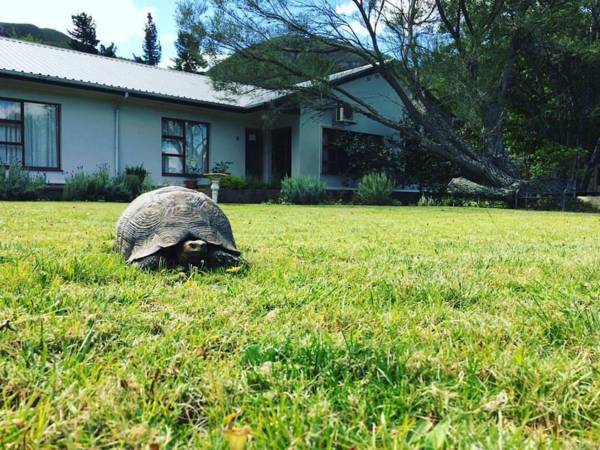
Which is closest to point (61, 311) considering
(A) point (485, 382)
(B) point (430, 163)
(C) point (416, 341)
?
(C) point (416, 341)

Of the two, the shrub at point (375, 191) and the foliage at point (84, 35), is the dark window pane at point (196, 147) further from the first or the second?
the foliage at point (84, 35)

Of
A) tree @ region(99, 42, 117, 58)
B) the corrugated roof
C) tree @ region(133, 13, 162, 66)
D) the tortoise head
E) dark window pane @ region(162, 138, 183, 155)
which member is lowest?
the tortoise head

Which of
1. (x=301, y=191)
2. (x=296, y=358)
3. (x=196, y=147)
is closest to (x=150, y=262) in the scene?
(x=296, y=358)

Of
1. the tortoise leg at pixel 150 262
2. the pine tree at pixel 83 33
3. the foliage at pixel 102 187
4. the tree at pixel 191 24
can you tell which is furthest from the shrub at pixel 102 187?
the pine tree at pixel 83 33

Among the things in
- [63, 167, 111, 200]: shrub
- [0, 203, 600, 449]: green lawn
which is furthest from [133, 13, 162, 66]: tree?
[0, 203, 600, 449]: green lawn

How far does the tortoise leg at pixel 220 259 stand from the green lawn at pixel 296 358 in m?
0.20

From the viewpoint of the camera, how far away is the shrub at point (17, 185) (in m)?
10.5

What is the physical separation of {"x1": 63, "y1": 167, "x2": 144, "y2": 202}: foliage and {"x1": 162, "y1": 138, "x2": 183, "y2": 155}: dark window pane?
2.49 m

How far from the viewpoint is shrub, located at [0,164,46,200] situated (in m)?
10.5

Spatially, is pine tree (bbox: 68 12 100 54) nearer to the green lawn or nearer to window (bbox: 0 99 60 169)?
window (bbox: 0 99 60 169)

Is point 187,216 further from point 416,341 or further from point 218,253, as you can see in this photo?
point 416,341

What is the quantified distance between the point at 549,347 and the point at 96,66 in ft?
52.6

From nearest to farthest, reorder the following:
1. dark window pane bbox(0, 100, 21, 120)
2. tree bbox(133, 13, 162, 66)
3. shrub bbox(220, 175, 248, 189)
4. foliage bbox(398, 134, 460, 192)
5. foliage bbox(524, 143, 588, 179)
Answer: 1. dark window pane bbox(0, 100, 21, 120)
2. shrub bbox(220, 175, 248, 189)
3. foliage bbox(524, 143, 588, 179)
4. foliage bbox(398, 134, 460, 192)
5. tree bbox(133, 13, 162, 66)

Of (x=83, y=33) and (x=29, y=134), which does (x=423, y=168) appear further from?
(x=83, y=33)
